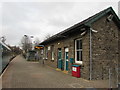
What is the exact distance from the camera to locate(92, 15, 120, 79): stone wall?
845 cm

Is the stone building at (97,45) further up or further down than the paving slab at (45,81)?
further up

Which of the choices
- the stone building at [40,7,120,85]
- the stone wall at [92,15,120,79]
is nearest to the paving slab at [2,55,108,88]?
the stone building at [40,7,120,85]

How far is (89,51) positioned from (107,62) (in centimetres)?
184

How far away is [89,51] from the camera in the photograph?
8.24 metres

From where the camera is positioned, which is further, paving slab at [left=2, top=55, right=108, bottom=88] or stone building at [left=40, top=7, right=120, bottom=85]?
stone building at [left=40, top=7, right=120, bottom=85]

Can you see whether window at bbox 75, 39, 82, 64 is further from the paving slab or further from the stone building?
the paving slab

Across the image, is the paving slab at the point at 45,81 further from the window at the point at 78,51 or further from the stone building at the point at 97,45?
the window at the point at 78,51

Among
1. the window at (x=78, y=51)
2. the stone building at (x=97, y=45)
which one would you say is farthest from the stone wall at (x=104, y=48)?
the window at (x=78, y=51)

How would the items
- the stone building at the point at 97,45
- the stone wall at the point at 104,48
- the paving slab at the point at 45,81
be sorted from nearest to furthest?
the paving slab at the point at 45,81
the stone building at the point at 97,45
the stone wall at the point at 104,48

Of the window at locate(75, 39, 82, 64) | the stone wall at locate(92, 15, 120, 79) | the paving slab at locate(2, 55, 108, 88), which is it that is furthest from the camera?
the window at locate(75, 39, 82, 64)

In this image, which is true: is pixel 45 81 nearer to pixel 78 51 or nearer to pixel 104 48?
pixel 78 51

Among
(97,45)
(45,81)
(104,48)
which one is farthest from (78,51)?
(45,81)

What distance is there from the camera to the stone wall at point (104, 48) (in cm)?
845

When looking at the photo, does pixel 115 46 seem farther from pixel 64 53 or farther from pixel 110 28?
pixel 64 53
